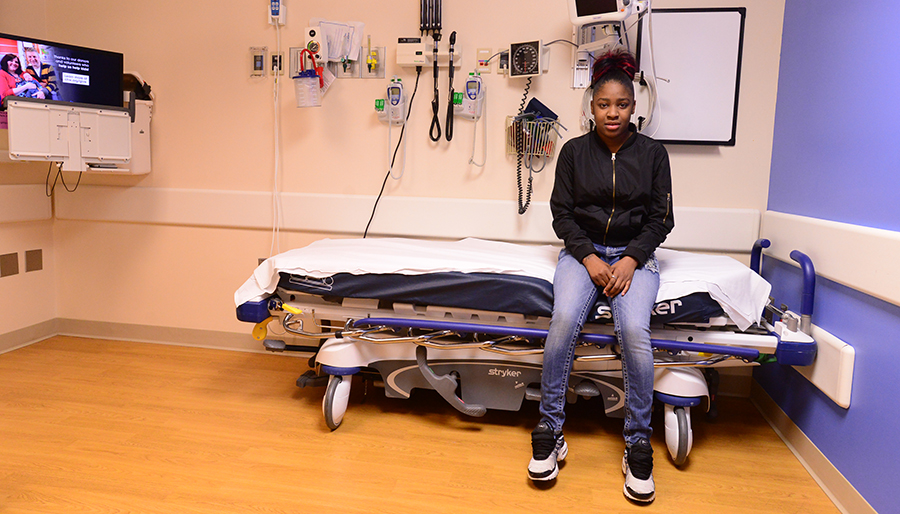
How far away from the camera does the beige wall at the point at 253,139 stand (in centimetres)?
283

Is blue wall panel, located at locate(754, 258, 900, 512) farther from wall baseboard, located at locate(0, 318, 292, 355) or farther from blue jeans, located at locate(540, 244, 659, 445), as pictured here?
wall baseboard, located at locate(0, 318, 292, 355)

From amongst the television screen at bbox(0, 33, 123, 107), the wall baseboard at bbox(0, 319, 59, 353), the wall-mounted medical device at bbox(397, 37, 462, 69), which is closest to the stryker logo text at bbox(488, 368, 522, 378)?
the wall-mounted medical device at bbox(397, 37, 462, 69)

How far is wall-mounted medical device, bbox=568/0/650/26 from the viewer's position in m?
2.55

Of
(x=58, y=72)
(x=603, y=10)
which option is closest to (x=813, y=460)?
(x=603, y=10)

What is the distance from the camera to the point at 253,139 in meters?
3.25

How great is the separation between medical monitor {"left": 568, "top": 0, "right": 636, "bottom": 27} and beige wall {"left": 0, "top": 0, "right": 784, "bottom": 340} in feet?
0.72

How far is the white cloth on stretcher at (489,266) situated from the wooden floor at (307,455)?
1.79 feet

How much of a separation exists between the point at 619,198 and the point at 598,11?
2.87 feet

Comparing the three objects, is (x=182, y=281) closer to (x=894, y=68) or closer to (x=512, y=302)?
(x=512, y=302)

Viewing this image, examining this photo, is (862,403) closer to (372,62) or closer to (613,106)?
(613,106)

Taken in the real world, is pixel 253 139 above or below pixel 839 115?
below

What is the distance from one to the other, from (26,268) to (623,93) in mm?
3265

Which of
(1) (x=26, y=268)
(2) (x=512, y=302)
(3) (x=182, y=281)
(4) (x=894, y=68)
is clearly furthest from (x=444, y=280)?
(1) (x=26, y=268)

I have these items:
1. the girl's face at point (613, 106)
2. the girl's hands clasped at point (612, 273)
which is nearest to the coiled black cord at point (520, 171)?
the girl's face at point (613, 106)
